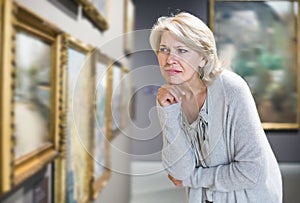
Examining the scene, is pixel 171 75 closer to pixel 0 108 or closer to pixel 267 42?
pixel 0 108

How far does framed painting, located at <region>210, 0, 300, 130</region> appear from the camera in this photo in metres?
4.90

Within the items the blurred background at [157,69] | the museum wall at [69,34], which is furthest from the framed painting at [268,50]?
the museum wall at [69,34]

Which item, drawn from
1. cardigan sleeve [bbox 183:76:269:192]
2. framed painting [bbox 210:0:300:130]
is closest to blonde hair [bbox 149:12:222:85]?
cardigan sleeve [bbox 183:76:269:192]

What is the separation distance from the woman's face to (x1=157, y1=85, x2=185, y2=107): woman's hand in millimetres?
41

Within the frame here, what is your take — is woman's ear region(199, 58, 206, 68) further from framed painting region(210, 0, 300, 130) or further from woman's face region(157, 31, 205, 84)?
framed painting region(210, 0, 300, 130)

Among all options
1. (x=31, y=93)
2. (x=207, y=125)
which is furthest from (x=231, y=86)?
(x=31, y=93)

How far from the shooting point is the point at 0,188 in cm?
86

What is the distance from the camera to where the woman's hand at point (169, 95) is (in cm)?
104

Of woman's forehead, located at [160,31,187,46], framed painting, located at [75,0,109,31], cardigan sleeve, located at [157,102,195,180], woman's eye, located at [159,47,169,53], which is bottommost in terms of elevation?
cardigan sleeve, located at [157,102,195,180]

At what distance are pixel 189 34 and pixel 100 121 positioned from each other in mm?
731

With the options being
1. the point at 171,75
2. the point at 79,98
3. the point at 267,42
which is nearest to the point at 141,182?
A: the point at 267,42

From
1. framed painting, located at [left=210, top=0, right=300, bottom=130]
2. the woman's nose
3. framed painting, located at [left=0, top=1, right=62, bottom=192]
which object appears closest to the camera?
framed painting, located at [left=0, top=1, right=62, bottom=192]

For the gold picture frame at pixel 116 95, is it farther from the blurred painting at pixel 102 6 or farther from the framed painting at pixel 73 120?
the blurred painting at pixel 102 6

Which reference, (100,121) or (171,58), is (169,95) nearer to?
(171,58)
